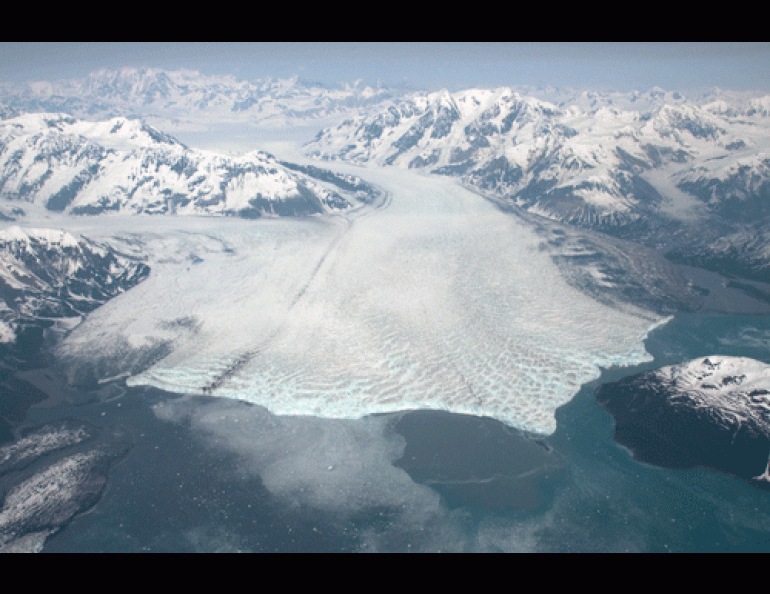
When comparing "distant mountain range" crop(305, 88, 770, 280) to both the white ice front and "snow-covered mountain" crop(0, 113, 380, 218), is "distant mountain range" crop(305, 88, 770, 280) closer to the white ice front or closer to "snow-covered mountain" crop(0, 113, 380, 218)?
the white ice front

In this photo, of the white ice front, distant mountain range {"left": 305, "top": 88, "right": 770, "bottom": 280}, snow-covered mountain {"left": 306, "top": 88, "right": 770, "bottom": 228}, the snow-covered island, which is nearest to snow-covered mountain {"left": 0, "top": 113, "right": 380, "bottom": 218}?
the white ice front

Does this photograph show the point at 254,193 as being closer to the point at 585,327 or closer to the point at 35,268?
the point at 35,268

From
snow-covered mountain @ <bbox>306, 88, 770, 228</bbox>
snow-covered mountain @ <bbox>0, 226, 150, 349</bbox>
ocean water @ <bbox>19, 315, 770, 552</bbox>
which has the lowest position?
ocean water @ <bbox>19, 315, 770, 552</bbox>

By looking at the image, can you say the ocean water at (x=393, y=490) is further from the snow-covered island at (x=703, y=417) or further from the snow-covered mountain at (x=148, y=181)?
the snow-covered mountain at (x=148, y=181)

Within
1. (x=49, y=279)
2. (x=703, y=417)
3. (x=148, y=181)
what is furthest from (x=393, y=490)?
(x=148, y=181)

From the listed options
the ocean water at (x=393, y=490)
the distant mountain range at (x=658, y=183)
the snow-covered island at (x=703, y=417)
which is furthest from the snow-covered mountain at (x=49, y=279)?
the distant mountain range at (x=658, y=183)

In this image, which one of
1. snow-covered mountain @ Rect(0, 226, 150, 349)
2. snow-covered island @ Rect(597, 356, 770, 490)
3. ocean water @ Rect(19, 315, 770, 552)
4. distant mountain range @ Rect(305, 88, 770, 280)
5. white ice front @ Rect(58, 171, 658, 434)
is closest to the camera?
ocean water @ Rect(19, 315, 770, 552)

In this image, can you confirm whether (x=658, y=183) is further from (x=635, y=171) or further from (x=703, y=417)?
(x=703, y=417)

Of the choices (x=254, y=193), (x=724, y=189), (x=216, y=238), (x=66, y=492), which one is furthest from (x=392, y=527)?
(x=724, y=189)

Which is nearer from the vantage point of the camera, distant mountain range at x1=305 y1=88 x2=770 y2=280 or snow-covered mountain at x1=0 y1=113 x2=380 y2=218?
distant mountain range at x1=305 y1=88 x2=770 y2=280
